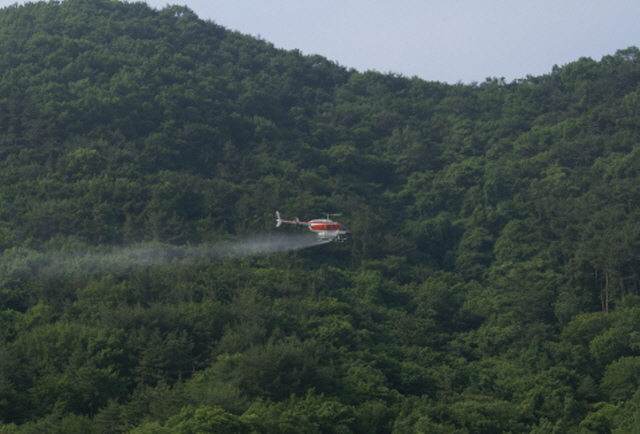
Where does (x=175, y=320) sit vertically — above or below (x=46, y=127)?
below

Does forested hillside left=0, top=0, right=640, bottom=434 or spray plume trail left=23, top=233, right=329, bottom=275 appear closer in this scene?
forested hillside left=0, top=0, right=640, bottom=434

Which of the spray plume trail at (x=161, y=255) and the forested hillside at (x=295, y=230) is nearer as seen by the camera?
the forested hillside at (x=295, y=230)

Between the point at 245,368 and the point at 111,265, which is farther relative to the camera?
the point at 111,265

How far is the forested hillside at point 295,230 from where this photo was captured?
1967 inches

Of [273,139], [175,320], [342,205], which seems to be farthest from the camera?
[273,139]

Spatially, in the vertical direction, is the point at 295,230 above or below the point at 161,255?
above

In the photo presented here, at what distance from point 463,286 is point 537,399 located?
19.7 meters

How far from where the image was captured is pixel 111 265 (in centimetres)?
6056

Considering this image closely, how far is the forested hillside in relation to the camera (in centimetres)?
4997

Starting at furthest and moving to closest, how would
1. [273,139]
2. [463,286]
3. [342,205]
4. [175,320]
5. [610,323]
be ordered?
[273,139]
[342,205]
[463,286]
[610,323]
[175,320]

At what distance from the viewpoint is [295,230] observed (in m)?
76.0

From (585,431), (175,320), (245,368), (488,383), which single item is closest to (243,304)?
(175,320)

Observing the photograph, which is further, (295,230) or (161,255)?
(295,230)

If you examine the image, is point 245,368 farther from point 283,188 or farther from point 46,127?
point 46,127
